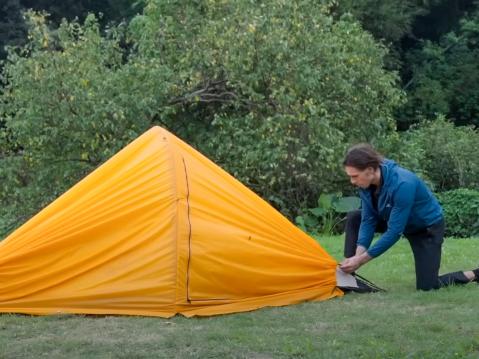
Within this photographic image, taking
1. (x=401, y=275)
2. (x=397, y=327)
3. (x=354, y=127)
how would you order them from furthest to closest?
(x=354, y=127) < (x=401, y=275) < (x=397, y=327)

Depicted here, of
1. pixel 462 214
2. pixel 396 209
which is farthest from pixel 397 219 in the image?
pixel 462 214

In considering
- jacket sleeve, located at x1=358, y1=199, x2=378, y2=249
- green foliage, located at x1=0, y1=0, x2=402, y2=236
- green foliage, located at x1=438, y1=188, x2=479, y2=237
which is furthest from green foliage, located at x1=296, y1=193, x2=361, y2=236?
jacket sleeve, located at x1=358, y1=199, x2=378, y2=249

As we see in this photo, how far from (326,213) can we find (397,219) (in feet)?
20.6

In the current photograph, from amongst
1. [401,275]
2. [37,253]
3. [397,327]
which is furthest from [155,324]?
[401,275]

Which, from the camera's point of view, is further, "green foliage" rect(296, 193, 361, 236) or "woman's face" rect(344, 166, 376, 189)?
"green foliage" rect(296, 193, 361, 236)

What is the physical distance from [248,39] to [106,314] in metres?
6.63

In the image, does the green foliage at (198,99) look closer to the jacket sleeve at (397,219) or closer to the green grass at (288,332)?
the jacket sleeve at (397,219)

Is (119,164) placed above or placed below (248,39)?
below

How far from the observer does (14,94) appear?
12.2m

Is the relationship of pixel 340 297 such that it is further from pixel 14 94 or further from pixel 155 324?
pixel 14 94

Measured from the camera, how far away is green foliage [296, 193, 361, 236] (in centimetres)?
1241

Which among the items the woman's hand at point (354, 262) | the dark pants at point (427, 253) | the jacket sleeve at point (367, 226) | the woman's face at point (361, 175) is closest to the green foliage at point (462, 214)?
the dark pants at point (427, 253)

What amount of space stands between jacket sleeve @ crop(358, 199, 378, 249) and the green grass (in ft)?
1.31

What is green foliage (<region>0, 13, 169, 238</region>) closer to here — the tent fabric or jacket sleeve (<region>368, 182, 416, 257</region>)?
the tent fabric
